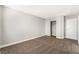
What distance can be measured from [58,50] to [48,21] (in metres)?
0.76

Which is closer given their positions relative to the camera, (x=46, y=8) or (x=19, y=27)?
(x=46, y=8)

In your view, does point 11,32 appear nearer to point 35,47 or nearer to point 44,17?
point 35,47

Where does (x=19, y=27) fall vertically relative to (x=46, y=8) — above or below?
below

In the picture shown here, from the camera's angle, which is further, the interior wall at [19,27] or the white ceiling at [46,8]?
the interior wall at [19,27]

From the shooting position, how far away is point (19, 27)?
1403mm

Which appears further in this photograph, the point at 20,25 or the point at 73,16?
the point at 20,25

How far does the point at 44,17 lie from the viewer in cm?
129

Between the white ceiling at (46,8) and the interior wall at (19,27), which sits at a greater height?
the white ceiling at (46,8)

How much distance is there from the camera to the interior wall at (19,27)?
1.25m

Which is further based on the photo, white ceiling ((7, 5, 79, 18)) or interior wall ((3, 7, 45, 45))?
interior wall ((3, 7, 45, 45))

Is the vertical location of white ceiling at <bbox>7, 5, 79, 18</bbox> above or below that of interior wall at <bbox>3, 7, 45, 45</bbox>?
above

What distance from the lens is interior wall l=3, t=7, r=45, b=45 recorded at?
4.10 feet
